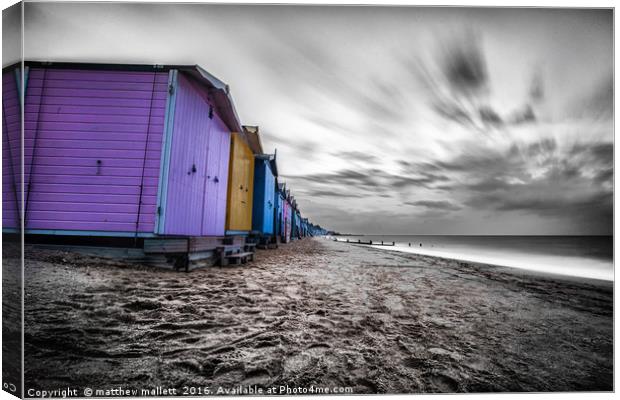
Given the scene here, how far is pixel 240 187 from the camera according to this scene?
949cm

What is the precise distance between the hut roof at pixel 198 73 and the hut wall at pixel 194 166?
0.59ft

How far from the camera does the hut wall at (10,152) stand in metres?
2.03

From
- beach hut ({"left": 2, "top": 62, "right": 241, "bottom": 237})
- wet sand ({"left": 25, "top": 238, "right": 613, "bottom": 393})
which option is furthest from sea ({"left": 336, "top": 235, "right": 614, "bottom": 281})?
beach hut ({"left": 2, "top": 62, "right": 241, "bottom": 237})

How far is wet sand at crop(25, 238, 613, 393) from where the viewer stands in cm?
203

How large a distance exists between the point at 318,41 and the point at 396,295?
425 cm

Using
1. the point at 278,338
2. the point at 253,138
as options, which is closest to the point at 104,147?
the point at 278,338

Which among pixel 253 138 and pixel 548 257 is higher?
pixel 253 138

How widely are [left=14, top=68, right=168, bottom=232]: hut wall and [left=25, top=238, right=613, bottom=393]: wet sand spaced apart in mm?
747

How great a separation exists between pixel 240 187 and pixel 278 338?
291 inches

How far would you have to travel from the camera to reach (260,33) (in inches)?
99.7

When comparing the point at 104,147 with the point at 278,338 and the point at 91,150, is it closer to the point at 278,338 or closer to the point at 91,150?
the point at 91,150

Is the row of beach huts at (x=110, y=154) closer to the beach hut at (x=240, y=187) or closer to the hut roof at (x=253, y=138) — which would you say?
the beach hut at (x=240, y=187)

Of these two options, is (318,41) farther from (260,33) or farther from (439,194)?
(439,194)

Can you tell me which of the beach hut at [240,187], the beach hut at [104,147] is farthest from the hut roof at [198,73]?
the beach hut at [240,187]
